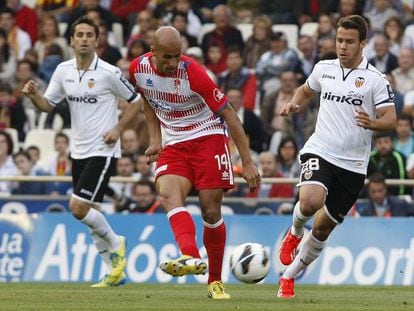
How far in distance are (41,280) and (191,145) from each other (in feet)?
21.2

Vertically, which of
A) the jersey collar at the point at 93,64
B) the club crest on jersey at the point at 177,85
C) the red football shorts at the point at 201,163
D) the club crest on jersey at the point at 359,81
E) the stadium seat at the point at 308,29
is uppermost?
the stadium seat at the point at 308,29

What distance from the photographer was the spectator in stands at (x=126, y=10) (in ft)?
86.6

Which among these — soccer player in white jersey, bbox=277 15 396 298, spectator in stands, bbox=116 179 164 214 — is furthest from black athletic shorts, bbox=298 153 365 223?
spectator in stands, bbox=116 179 164 214

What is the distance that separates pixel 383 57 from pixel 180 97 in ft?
32.8

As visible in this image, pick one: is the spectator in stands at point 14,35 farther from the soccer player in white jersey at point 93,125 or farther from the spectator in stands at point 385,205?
the soccer player in white jersey at point 93,125

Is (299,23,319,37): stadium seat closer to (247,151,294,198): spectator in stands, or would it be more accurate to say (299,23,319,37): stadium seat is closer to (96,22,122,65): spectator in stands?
(96,22,122,65): spectator in stands

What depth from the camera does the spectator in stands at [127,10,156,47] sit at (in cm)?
2491

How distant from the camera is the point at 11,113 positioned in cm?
2367

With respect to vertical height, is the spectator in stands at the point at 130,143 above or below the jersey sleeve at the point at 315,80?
below

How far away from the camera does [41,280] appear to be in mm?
18828

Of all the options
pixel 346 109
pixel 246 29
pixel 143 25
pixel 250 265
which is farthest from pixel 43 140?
pixel 250 265

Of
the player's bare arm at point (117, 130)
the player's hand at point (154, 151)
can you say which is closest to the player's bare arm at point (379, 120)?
the player's hand at point (154, 151)

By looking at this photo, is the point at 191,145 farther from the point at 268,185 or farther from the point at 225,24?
the point at 225,24

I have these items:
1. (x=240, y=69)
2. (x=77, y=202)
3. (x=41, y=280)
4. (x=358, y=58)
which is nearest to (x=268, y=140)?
(x=240, y=69)
